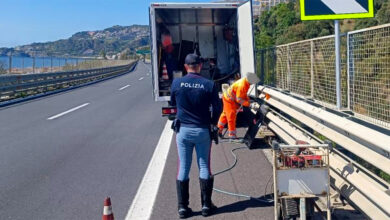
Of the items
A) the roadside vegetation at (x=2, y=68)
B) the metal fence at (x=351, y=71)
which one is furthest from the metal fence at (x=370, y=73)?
the roadside vegetation at (x=2, y=68)

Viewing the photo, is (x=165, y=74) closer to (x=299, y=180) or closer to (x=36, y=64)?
(x=299, y=180)

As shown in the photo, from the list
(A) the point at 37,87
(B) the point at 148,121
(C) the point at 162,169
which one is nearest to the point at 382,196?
(C) the point at 162,169

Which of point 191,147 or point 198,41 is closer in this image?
point 191,147

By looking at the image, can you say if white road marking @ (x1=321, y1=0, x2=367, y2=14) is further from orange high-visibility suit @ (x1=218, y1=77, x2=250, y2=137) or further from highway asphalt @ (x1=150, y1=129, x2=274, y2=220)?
orange high-visibility suit @ (x1=218, y1=77, x2=250, y2=137)

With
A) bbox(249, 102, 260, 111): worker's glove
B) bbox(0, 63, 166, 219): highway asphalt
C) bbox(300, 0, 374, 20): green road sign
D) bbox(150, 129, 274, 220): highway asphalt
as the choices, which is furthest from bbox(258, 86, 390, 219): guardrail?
bbox(249, 102, 260, 111): worker's glove

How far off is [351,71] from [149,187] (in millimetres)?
3047

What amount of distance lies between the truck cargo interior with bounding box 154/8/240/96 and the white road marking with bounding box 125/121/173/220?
371cm

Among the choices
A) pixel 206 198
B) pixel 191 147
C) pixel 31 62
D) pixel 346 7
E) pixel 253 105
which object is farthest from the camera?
pixel 31 62

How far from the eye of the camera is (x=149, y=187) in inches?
219

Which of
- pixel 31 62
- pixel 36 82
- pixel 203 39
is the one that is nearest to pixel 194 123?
pixel 203 39

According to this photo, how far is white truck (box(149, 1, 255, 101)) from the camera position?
9.83 m

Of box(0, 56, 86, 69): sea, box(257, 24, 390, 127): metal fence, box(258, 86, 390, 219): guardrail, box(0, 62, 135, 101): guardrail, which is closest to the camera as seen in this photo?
box(258, 86, 390, 219): guardrail

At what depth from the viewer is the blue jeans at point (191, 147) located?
15.6 ft

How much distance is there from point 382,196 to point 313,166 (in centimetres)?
88
